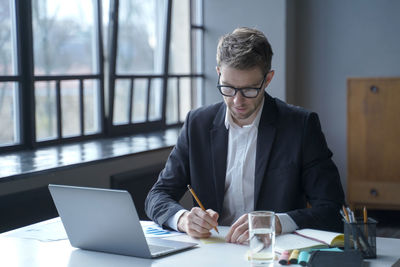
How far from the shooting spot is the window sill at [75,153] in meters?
3.18

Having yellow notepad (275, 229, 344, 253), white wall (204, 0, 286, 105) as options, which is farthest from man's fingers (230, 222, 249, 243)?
white wall (204, 0, 286, 105)

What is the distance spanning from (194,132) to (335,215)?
2.17ft

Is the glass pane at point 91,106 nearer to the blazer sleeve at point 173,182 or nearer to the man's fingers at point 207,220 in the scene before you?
the blazer sleeve at point 173,182

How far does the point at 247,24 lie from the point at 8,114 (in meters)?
2.68

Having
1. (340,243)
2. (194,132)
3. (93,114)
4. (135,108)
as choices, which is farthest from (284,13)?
(340,243)

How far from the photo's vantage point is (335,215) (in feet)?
6.89

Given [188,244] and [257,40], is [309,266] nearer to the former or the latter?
[188,244]

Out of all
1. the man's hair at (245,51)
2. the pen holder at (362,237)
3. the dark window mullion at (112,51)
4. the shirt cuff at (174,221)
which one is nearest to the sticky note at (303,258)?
the pen holder at (362,237)

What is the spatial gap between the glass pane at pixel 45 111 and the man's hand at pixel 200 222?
96.3 inches

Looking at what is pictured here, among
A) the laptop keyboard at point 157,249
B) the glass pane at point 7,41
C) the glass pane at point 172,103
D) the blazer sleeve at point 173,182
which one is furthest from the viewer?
the glass pane at point 172,103

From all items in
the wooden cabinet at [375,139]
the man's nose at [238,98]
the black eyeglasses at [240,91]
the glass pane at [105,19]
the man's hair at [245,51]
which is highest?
the glass pane at [105,19]

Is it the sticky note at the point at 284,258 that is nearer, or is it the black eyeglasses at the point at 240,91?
the sticky note at the point at 284,258

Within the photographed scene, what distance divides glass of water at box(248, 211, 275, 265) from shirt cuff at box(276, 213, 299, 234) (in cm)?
33

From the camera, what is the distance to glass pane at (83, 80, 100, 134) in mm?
4566
